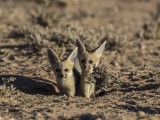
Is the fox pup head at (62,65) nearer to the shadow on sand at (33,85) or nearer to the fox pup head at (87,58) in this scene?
the fox pup head at (87,58)

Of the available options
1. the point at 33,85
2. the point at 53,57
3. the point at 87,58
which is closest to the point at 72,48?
the point at 33,85

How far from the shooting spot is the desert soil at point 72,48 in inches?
265

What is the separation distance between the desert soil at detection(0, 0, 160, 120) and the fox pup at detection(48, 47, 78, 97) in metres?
0.21

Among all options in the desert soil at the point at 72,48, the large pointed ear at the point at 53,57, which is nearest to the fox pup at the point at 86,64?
the desert soil at the point at 72,48

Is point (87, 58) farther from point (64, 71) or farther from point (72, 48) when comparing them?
point (72, 48)

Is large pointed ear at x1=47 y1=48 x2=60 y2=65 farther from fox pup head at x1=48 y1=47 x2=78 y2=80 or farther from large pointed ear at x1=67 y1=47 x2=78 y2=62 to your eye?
large pointed ear at x1=67 y1=47 x2=78 y2=62

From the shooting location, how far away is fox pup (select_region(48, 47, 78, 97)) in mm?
7746

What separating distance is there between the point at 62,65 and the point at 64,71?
0.11m

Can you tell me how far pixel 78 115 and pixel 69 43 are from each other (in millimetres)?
4496

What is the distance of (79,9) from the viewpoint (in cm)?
1652

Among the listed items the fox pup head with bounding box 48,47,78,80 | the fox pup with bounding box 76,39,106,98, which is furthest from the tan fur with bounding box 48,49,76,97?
the fox pup with bounding box 76,39,106,98

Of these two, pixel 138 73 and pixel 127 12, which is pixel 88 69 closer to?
pixel 138 73

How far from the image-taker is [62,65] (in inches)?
304

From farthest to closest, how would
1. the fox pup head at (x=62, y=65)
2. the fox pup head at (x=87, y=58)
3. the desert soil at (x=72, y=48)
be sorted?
the fox pup head at (x=87, y=58) < the fox pup head at (x=62, y=65) < the desert soil at (x=72, y=48)
